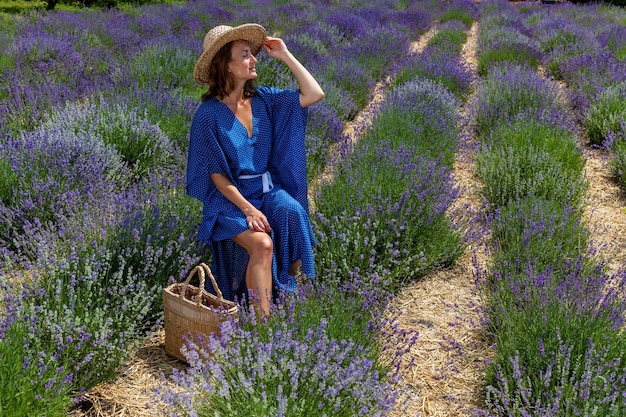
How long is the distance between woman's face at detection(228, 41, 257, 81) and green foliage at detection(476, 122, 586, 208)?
6.32 feet

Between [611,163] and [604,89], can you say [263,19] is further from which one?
[611,163]

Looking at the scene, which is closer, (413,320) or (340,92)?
(413,320)

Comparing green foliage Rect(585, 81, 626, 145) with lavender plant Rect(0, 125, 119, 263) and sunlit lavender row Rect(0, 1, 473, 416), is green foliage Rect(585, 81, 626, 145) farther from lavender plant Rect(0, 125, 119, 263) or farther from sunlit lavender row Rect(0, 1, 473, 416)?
lavender plant Rect(0, 125, 119, 263)

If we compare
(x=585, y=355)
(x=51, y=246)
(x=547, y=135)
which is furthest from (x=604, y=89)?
(x=51, y=246)

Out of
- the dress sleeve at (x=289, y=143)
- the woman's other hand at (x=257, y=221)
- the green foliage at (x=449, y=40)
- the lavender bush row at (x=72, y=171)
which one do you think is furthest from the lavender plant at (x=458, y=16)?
the woman's other hand at (x=257, y=221)

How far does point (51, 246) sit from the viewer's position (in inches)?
118

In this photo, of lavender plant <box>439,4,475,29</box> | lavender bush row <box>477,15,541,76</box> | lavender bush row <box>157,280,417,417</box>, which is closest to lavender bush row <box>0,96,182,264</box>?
lavender bush row <box>157,280,417,417</box>

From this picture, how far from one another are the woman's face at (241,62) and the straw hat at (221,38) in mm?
45

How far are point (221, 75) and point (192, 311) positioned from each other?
1.10 meters

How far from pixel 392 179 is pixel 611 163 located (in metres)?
2.33

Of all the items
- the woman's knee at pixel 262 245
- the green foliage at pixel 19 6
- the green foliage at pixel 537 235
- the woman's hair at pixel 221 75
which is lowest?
the green foliage at pixel 537 235

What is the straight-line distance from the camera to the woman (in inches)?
110

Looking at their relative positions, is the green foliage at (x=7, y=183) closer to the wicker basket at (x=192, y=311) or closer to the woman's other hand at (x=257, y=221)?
the wicker basket at (x=192, y=311)

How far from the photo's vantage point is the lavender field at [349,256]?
218 cm
